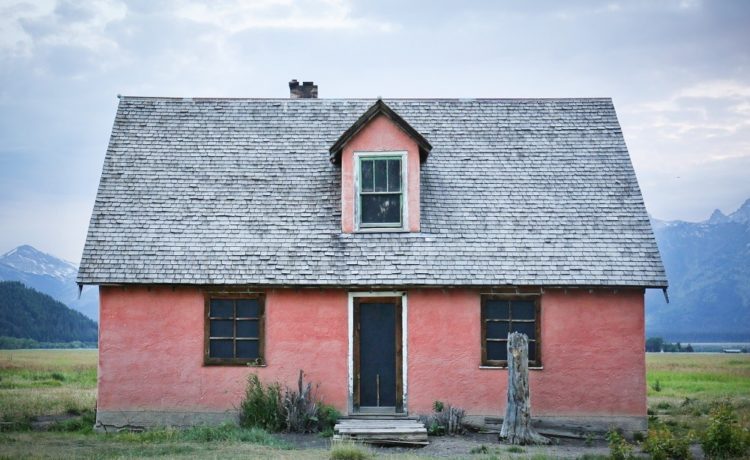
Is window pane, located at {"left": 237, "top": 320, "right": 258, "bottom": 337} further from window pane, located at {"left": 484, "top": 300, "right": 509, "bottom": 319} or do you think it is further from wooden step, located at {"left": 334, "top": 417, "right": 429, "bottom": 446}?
window pane, located at {"left": 484, "top": 300, "right": 509, "bottom": 319}

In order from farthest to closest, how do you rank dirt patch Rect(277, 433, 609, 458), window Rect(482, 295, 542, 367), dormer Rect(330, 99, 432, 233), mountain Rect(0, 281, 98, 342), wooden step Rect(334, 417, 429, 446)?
mountain Rect(0, 281, 98, 342)
dormer Rect(330, 99, 432, 233)
window Rect(482, 295, 542, 367)
wooden step Rect(334, 417, 429, 446)
dirt patch Rect(277, 433, 609, 458)

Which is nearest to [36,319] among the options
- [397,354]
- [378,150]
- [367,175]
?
[367,175]

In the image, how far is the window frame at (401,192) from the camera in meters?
18.9

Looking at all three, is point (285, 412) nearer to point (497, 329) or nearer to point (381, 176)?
point (497, 329)

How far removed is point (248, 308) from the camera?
1825cm

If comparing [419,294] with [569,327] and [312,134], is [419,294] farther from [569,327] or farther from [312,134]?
[312,134]

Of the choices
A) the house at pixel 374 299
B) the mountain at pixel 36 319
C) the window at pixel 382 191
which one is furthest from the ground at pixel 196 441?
the mountain at pixel 36 319

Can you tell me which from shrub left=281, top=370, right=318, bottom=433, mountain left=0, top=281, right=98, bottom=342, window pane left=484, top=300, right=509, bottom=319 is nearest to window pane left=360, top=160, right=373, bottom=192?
window pane left=484, top=300, right=509, bottom=319

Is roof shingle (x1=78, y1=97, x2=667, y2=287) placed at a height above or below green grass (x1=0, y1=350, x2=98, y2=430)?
above

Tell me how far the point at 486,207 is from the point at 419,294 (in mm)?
2772

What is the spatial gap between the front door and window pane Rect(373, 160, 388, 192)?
2.56 metres

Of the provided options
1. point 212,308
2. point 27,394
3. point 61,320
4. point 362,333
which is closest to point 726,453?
point 362,333

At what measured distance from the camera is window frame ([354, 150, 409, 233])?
18.9 metres

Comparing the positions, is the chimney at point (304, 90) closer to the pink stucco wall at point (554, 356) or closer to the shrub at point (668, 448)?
the pink stucco wall at point (554, 356)
